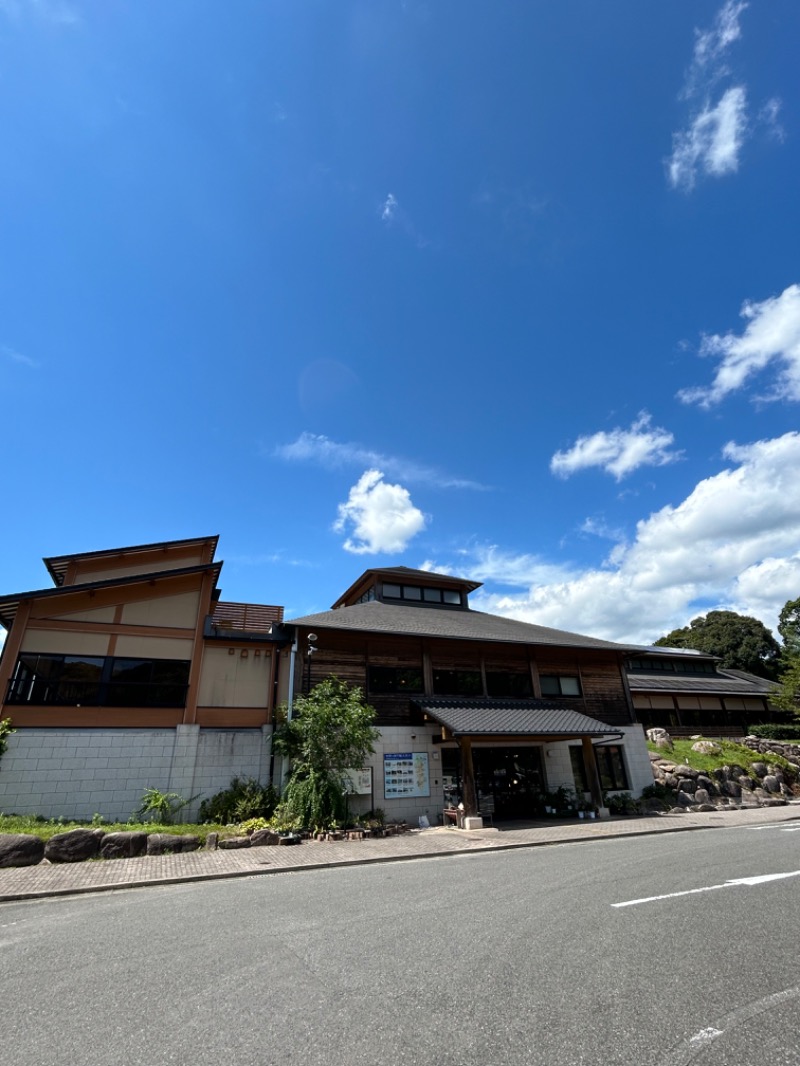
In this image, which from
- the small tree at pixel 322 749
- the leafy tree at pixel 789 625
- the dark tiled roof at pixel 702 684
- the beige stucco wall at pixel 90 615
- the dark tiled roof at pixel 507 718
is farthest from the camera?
the leafy tree at pixel 789 625

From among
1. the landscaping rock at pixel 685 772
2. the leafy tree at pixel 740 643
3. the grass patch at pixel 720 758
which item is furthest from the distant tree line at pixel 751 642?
the landscaping rock at pixel 685 772

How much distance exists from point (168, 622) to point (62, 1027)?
15195 millimetres

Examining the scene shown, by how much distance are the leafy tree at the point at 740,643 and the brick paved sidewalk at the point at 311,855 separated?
36202 mm

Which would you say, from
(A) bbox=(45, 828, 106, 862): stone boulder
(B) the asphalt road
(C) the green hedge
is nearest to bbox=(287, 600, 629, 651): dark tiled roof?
(A) bbox=(45, 828, 106, 862): stone boulder

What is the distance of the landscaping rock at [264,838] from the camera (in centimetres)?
1267

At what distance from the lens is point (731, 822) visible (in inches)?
647

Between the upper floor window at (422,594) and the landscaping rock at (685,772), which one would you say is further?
the upper floor window at (422,594)

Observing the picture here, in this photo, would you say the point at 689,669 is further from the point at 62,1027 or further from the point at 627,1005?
the point at 62,1027

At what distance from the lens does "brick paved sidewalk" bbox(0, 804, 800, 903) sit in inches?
356

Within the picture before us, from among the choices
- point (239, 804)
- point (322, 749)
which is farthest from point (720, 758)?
point (239, 804)

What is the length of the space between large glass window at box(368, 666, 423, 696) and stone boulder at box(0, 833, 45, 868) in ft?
33.9

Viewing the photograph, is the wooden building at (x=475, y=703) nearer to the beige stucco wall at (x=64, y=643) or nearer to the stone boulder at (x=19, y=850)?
the beige stucco wall at (x=64, y=643)

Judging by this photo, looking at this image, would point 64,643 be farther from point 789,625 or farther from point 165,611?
point 789,625

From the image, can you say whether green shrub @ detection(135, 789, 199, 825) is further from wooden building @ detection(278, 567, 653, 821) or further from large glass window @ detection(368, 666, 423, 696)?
large glass window @ detection(368, 666, 423, 696)
